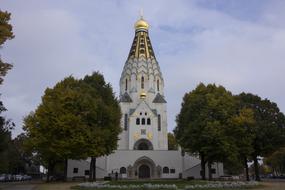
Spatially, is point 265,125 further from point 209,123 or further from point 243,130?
point 209,123

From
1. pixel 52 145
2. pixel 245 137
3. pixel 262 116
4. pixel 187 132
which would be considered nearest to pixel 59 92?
pixel 52 145

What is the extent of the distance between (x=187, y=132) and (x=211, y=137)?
3534 millimetres

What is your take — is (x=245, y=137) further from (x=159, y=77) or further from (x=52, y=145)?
(x=159, y=77)

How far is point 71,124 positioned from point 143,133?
115ft

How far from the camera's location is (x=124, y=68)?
8012 centimetres

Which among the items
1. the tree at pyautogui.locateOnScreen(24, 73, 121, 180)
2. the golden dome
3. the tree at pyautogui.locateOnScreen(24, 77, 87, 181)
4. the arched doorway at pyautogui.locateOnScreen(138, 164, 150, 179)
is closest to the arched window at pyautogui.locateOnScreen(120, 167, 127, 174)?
the arched doorway at pyautogui.locateOnScreen(138, 164, 150, 179)

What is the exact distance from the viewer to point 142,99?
7331 cm

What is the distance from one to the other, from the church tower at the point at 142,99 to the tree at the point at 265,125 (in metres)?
26.3

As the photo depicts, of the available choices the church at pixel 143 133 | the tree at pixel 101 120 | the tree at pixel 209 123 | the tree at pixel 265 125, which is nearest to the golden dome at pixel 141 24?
the church at pixel 143 133

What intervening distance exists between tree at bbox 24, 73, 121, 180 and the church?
19354 millimetres

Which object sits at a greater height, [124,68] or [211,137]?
[124,68]

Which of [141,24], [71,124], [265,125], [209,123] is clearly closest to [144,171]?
[209,123]

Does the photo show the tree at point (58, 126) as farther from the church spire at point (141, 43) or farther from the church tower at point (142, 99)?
the church spire at point (141, 43)

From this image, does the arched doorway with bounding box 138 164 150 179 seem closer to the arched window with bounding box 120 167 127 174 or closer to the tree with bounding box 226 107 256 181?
the arched window with bounding box 120 167 127 174
